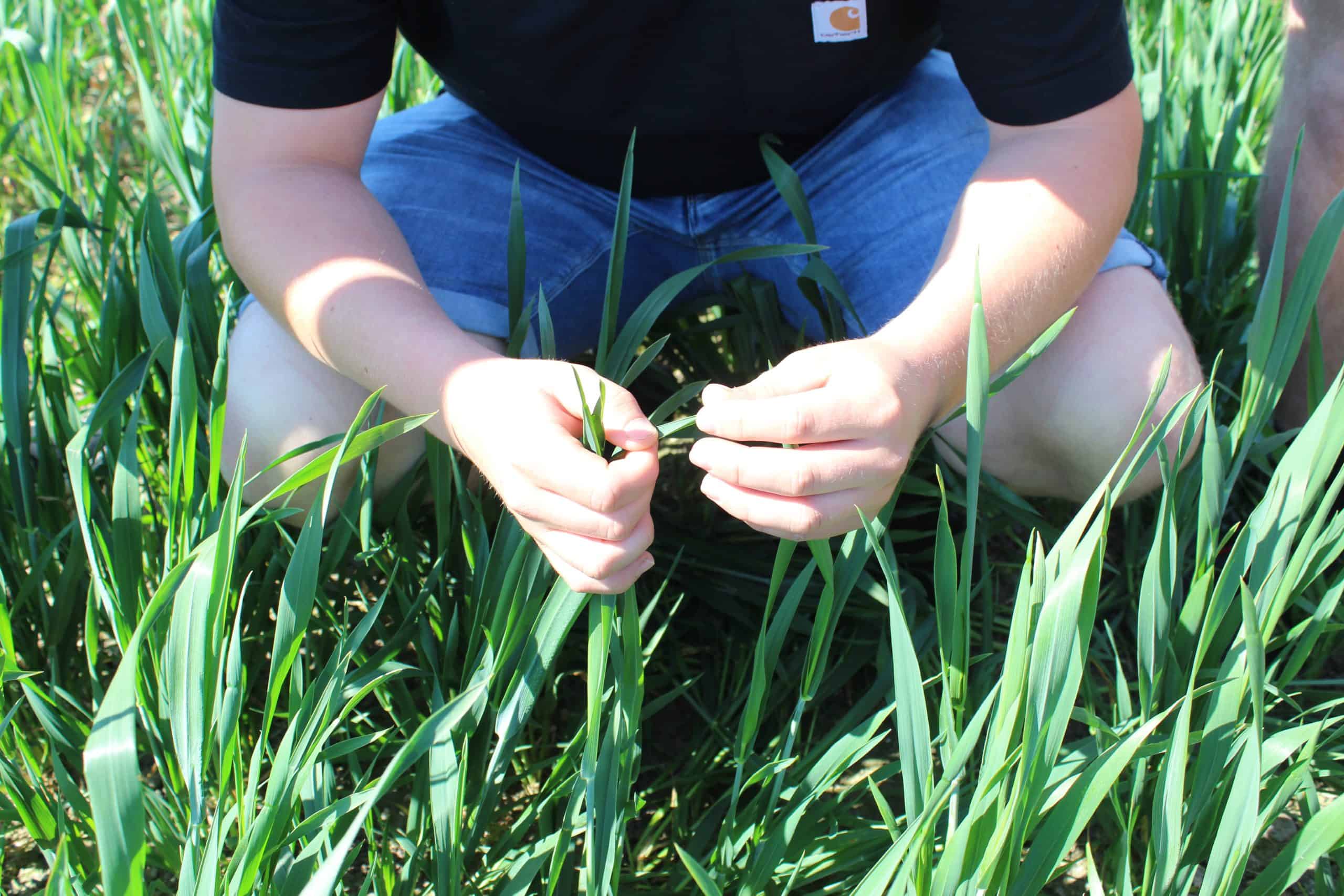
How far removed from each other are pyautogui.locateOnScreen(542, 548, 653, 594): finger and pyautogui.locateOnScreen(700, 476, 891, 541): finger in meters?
0.07

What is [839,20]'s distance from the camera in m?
1.02

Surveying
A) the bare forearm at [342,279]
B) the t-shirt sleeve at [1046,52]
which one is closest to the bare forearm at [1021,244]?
the t-shirt sleeve at [1046,52]

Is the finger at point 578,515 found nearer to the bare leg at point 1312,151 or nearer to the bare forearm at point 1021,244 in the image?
the bare forearm at point 1021,244

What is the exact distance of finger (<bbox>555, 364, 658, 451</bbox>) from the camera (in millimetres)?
677

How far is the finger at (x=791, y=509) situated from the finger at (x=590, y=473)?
0.06m

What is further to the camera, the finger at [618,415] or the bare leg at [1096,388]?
the bare leg at [1096,388]

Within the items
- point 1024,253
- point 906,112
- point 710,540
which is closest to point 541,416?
point 1024,253

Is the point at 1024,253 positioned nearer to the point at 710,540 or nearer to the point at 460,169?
the point at 710,540

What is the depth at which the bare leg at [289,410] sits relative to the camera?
1.00 meters

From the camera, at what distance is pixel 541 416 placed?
0.68 metres

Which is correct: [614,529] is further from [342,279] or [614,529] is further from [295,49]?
[295,49]

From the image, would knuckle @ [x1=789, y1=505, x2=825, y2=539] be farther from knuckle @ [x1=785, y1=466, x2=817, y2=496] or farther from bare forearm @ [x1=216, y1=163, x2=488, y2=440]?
bare forearm @ [x1=216, y1=163, x2=488, y2=440]

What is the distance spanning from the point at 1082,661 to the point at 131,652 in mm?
529

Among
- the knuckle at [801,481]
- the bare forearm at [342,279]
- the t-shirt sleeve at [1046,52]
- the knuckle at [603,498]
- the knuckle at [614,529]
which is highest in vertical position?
the t-shirt sleeve at [1046,52]
